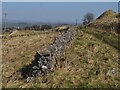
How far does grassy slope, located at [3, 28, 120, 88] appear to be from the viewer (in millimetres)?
22547

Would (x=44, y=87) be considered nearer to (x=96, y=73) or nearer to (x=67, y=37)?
(x=96, y=73)

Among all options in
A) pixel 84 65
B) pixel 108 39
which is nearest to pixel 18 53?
pixel 108 39

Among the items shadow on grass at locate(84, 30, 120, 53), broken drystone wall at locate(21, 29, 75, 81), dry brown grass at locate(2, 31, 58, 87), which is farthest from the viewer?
shadow on grass at locate(84, 30, 120, 53)

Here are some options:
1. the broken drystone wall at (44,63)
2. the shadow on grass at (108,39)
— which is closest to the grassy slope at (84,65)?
the shadow on grass at (108,39)

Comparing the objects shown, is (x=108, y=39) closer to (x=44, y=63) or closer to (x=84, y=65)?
(x=84, y=65)

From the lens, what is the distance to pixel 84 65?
25.6 metres

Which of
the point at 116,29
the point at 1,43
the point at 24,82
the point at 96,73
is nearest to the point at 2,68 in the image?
the point at 24,82

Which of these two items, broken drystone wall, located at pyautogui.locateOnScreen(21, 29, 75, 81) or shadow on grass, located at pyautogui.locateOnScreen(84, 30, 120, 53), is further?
shadow on grass, located at pyautogui.locateOnScreen(84, 30, 120, 53)

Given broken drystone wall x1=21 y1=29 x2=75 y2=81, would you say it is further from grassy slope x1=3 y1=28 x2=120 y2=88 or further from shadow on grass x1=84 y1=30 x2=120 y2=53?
shadow on grass x1=84 y1=30 x2=120 y2=53

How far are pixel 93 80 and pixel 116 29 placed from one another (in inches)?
694

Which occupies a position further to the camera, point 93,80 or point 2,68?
point 2,68

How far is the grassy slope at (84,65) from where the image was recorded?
22.5m

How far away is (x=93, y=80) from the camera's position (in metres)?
22.7

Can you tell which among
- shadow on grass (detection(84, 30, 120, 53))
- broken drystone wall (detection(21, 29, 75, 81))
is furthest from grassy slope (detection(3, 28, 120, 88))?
broken drystone wall (detection(21, 29, 75, 81))
